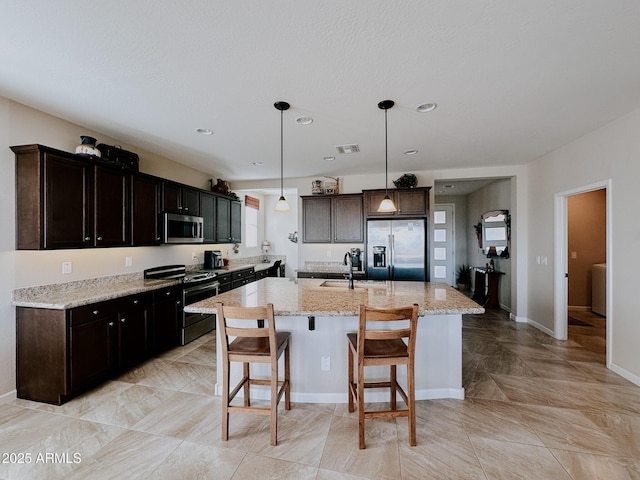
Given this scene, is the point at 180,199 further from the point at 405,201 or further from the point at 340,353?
the point at 405,201

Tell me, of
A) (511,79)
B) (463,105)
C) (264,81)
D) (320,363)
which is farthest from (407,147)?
(320,363)

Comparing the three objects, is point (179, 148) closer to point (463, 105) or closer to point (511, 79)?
point (463, 105)

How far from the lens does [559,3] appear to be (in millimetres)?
1470

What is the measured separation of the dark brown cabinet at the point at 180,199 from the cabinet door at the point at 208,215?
132 mm

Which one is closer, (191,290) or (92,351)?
(92,351)

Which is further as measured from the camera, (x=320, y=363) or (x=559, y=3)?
(x=320, y=363)

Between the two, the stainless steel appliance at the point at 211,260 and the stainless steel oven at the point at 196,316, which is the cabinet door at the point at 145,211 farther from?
the stainless steel appliance at the point at 211,260

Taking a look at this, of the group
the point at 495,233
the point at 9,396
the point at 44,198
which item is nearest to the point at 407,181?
the point at 495,233

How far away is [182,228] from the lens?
160 inches

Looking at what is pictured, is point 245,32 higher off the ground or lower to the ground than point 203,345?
higher

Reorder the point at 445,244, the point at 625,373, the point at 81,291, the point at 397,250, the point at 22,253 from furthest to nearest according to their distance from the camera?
the point at 445,244 → the point at 397,250 → the point at 81,291 → the point at 625,373 → the point at 22,253

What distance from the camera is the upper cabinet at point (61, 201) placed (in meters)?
2.44

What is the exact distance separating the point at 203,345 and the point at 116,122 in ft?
9.38

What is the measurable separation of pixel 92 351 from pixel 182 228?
1895mm
